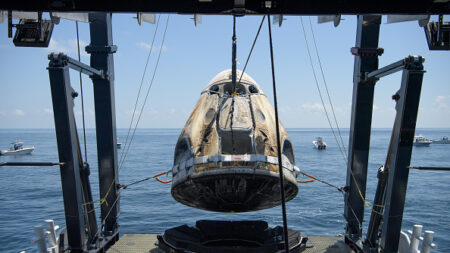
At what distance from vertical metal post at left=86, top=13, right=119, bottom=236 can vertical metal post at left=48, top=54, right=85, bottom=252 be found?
2471mm

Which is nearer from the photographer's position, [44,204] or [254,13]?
[254,13]

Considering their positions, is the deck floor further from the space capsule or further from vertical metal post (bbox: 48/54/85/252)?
the space capsule

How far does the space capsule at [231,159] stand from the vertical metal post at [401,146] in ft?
8.06

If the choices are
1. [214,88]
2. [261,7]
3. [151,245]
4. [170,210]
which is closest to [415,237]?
[214,88]

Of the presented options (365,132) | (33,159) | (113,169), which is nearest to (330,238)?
(365,132)

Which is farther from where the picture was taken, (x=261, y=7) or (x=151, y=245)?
(x=151, y=245)

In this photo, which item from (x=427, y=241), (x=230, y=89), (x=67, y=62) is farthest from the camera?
(x=230, y=89)

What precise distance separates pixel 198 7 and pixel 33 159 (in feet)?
231

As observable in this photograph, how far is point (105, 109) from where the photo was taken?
11297 millimetres

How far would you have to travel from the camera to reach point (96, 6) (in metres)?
7.62

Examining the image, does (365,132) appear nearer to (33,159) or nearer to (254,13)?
(254,13)

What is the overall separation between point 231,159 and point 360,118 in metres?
5.73

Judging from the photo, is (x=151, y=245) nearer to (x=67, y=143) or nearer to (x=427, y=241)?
(x=67, y=143)

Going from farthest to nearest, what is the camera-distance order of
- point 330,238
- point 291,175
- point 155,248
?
1. point 330,238
2. point 155,248
3. point 291,175
